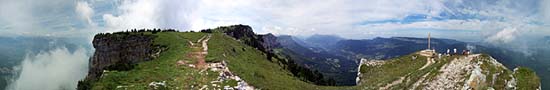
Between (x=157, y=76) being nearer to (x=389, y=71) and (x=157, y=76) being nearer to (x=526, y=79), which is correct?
(x=389, y=71)

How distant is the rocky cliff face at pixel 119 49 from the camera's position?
102 meters

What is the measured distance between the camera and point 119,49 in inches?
4336

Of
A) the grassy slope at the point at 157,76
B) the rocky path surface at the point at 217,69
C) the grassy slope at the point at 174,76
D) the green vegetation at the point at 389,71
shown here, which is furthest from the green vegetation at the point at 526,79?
the grassy slope at the point at 157,76

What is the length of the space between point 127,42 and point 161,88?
5943cm

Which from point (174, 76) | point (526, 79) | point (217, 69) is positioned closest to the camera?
point (526, 79)

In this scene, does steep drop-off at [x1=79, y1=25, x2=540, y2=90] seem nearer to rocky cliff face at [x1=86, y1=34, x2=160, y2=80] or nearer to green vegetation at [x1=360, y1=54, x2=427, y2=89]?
green vegetation at [x1=360, y1=54, x2=427, y2=89]

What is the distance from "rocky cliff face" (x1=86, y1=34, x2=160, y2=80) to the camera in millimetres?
102438

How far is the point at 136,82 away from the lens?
55000 millimetres

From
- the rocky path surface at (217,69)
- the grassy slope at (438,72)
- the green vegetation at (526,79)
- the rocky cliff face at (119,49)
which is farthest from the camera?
the rocky cliff face at (119,49)

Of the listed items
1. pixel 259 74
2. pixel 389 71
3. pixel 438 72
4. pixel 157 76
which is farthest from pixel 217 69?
pixel 438 72

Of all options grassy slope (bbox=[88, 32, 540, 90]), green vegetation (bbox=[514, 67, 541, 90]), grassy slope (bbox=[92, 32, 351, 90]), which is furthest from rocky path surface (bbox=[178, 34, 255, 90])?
green vegetation (bbox=[514, 67, 541, 90])

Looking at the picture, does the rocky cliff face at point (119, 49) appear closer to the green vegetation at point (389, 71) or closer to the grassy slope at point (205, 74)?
the grassy slope at point (205, 74)

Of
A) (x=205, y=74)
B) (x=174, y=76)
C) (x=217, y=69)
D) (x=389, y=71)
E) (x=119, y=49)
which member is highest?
(x=119, y=49)

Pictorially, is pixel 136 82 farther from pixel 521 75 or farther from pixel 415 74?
pixel 521 75
